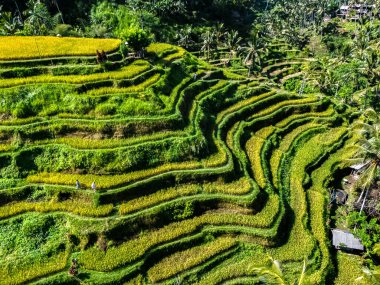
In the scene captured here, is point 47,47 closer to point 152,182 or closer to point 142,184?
point 142,184

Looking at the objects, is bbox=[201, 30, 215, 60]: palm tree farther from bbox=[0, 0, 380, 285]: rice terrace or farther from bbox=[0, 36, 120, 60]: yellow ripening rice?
bbox=[0, 36, 120, 60]: yellow ripening rice

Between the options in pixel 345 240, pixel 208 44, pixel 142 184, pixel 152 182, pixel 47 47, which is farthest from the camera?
pixel 208 44

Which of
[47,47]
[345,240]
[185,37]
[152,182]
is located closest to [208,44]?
[185,37]

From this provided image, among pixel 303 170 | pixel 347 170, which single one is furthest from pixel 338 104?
pixel 303 170

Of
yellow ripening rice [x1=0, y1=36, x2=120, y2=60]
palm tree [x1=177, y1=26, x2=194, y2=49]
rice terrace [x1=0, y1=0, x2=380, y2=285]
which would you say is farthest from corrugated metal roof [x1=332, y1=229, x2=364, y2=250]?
palm tree [x1=177, y1=26, x2=194, y2=49]

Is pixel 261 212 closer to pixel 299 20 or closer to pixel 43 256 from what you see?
pixel 43 256

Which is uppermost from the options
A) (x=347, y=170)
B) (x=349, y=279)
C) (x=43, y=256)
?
(x=43, y=256)

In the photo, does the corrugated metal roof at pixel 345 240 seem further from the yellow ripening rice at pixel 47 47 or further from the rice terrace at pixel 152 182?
the yellow ripening rice at pixel 47 47
